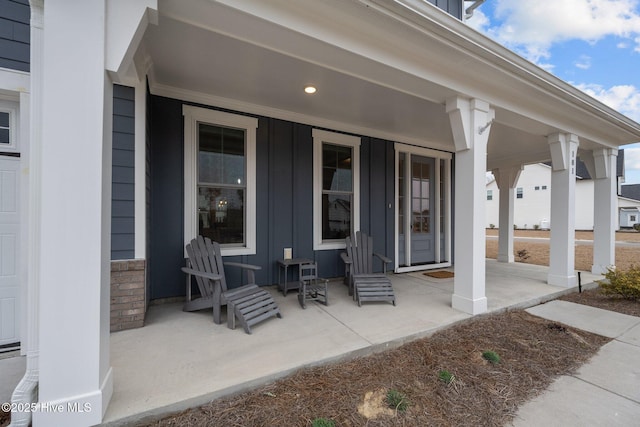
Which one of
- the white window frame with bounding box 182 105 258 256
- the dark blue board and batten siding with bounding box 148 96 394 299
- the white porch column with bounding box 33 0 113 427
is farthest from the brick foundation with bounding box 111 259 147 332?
the white porch column with bounding box 33 0 113 427

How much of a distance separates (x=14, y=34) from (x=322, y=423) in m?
3.56

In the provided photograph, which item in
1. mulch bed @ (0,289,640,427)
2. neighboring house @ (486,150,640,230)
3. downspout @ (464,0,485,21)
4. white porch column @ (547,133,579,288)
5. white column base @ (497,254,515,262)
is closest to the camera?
mulch bed @ (0,289,640,427)

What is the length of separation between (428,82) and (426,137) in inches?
112

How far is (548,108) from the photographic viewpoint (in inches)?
146

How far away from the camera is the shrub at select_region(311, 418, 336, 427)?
151 cm

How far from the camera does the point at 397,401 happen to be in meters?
1.74

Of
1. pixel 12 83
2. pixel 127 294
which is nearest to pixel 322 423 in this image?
pixel 127 294

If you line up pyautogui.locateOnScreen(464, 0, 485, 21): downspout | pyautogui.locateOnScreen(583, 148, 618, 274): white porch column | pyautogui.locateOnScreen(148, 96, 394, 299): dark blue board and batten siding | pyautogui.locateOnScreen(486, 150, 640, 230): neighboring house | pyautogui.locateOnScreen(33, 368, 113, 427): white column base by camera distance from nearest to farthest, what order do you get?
1. pyautogui.locateOnScreen(33, 368, 113, 427): white column base
2. pyautogui.locateOnScreen(148, 96, 394, 299): dark blue board and batten siding
3. pyautogui.locateOnScreen(464, 0, 485, 21): downspout
4. pyautogui.locateOnScreen(583, 148, 618, 274): white porch column
5. pyautogui.locateOnScreen(486, 150, 640, 230): neighboring house

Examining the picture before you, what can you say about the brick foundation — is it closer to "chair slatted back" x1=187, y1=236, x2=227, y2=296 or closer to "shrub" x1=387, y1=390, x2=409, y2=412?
"chair slatted back" x1=187, y1=236, x2=227, y2=296

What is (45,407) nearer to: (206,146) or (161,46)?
(161,46)

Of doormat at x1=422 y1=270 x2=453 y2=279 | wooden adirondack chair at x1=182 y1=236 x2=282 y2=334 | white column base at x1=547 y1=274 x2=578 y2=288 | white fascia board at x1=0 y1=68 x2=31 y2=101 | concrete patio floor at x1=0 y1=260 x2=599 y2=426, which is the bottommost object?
doormat at x1=422 y1=270 x2=453 y2=279

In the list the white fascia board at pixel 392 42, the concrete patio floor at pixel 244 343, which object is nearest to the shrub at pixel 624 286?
the concrete patio floor at pixel 244 343

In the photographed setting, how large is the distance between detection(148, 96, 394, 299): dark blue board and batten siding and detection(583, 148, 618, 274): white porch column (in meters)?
4.10

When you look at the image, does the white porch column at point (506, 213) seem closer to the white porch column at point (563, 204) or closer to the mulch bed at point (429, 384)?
the white porch column at point (563, 204)
